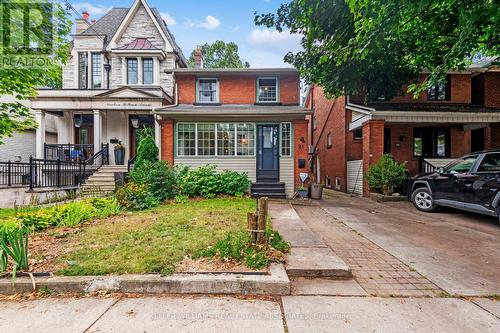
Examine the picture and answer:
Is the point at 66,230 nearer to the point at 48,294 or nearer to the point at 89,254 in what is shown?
the point at 89,254

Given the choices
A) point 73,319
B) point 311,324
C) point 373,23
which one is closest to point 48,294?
point 73,319

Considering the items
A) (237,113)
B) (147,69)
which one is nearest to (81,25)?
(147,69)

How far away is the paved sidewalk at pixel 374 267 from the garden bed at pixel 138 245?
4.00 ft

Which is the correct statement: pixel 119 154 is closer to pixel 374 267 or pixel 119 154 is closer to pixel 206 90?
pixel 206 90

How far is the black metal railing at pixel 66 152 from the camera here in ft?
43.3

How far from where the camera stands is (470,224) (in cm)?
646

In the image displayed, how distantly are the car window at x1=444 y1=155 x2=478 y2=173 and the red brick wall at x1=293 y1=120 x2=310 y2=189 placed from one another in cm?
525

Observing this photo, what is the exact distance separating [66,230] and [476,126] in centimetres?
1668

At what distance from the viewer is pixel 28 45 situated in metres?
5.06

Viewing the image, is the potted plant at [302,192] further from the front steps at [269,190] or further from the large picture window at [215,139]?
the large picture window at [215,139]

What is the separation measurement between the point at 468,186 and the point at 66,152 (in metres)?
17.2

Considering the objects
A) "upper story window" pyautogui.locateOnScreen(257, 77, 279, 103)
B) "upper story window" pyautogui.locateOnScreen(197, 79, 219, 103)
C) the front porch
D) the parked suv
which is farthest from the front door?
the parked suv

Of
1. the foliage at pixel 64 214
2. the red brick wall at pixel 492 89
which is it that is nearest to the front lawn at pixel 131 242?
the foliage at pixel 64 214

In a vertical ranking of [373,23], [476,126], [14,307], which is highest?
[373,23]
